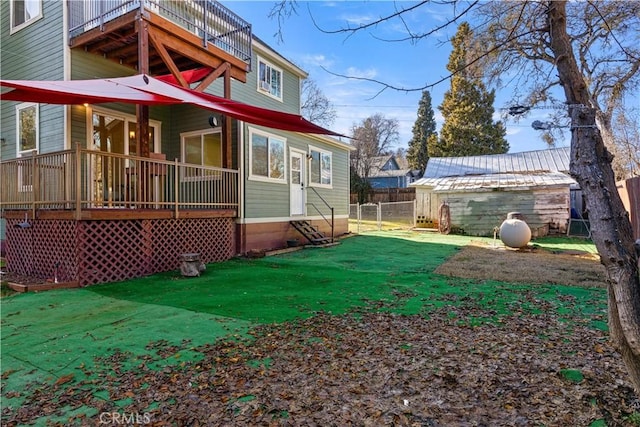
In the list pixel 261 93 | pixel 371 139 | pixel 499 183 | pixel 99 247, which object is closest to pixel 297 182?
pixel 261 93

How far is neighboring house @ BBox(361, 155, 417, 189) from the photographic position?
37.3 m

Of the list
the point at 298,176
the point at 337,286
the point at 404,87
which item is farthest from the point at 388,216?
the point at 404,87

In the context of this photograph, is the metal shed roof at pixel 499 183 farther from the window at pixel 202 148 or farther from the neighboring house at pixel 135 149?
the window at pixel 202 148

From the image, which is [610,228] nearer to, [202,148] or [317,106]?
[202,148]

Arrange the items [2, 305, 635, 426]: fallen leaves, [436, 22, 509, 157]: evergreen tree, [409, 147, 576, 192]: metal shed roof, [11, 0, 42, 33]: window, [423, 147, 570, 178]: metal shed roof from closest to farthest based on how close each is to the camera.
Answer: [2, 305, 635, 426]: fallen leaves → [11, 0, 42, 33]: window → [409, 147, 576, 192]: metal shed roof → [423, 147, 570, 178]: metal shed roof → [436, 22, 509, 157]: evergreen tree

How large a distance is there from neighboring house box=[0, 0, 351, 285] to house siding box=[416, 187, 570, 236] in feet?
25.2

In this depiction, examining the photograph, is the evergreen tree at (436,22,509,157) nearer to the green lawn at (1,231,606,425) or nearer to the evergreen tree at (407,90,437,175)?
the evergreen tree at (407,90,437,175)

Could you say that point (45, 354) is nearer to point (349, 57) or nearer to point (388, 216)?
point (349, 57)

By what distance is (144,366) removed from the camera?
2.99 metres

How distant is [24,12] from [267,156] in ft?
22.0

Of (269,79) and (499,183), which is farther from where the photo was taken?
(499,183)

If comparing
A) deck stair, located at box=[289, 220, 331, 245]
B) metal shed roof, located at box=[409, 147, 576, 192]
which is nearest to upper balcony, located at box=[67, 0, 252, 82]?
deck stair, located at box=[289, 220, 331, 245]

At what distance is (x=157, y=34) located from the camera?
7.03m

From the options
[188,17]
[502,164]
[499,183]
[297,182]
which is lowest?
[297,182]
